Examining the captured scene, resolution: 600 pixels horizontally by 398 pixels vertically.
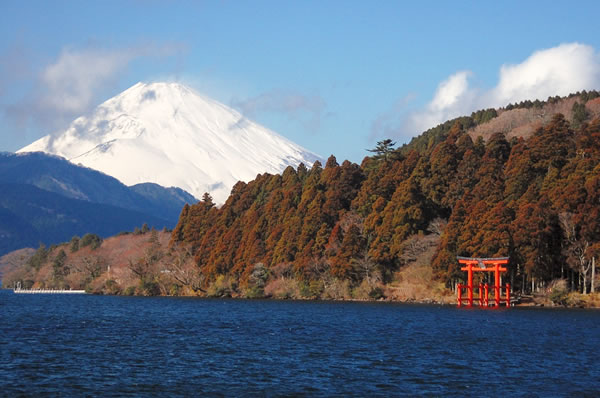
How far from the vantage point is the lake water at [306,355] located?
23.6 metres

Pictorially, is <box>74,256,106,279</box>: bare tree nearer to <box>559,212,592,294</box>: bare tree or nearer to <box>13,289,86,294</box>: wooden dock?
<box>13,289,86,294</box>: wooden dock

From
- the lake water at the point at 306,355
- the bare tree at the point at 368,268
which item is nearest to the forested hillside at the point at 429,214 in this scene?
the bare tree at the point at 368,268

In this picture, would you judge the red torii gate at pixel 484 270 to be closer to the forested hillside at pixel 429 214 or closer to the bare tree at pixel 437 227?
the forested hillside at pixel 429 214

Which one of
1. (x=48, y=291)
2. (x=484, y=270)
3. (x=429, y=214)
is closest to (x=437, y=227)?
(x=429, y=214)

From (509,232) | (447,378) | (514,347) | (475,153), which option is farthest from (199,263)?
(447,378)

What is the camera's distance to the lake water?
23594mm

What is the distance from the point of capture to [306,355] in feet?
99.7

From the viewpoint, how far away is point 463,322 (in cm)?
4409

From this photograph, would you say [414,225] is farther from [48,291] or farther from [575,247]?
[48,291]

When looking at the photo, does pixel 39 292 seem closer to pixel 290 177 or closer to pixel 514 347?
pixel 290 177

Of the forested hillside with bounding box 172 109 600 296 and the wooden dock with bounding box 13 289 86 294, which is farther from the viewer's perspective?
the wooden dock with bounding box 13 289 86 294

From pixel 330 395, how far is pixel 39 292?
98352mm

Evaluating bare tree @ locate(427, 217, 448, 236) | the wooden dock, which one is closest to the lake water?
bare tree @ locate(427, 217, 448, 236)

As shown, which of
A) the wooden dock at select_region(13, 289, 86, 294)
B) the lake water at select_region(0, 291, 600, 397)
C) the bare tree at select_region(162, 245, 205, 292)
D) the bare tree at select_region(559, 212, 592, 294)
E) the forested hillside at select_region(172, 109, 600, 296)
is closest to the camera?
the lake water at select_region(0, 291, 600, 397)
